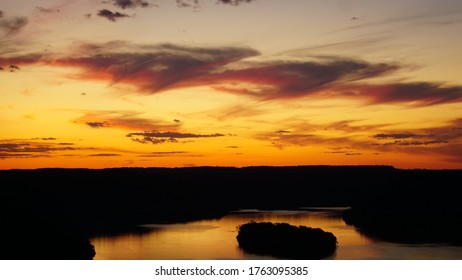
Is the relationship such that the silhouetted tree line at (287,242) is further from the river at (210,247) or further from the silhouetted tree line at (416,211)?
the silhouetted tree line at (416,211)

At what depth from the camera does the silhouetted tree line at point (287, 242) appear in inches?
1851

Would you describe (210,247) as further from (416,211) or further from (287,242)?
(416,211)

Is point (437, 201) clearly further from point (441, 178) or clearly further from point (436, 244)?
point (436, 244)

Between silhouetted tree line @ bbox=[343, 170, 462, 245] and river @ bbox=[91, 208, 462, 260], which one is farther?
silhouetted tree line @ bbox=[343, 170, 462, 245]

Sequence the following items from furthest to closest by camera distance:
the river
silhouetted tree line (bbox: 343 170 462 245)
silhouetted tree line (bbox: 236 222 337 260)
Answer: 1. silhouetted tree line (bbox: 343 170 462 245)
2. silhouetted tree line (bbox: 236 222 337 260)
3. the river

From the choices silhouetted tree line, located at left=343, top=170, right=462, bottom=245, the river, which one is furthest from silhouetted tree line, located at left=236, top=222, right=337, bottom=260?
silhouetted tree line, located at left=343, top=170, right=462, bottom=245

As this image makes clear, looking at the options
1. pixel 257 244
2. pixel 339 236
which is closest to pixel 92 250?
pixel 257 244

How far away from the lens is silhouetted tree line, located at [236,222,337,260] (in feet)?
154

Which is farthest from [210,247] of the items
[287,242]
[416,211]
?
[416,211]

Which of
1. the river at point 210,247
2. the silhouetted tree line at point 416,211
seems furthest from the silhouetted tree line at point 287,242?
the silhouetted tree line at point 416,211

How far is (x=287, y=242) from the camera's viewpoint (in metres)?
49.5

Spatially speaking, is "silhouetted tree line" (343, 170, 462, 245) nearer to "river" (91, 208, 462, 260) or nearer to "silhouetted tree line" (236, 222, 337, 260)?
"river" (91, 208, 462, 260)

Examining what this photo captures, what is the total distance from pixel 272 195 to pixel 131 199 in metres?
35.2
